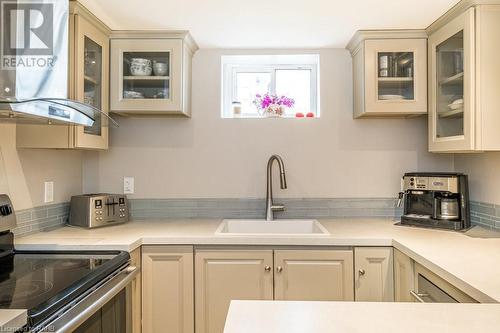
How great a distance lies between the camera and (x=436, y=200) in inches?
82.5

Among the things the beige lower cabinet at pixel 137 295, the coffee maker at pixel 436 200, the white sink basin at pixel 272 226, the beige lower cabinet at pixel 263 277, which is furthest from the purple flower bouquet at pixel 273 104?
the beige lower cabinet at pixel 137 295

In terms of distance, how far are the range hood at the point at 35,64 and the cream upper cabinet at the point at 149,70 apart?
672 millimetres

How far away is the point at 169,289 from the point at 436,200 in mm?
1647

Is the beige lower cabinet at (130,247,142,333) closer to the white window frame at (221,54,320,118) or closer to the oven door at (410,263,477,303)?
the white window frame at (221,54,320,118)

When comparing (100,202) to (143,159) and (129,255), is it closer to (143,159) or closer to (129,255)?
(143,159)

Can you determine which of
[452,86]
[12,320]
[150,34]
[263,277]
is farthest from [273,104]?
[12,320]

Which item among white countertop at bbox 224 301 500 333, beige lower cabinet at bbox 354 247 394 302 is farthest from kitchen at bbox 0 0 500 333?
white countertop at bbox 224 301 500 333

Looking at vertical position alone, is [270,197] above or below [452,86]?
below

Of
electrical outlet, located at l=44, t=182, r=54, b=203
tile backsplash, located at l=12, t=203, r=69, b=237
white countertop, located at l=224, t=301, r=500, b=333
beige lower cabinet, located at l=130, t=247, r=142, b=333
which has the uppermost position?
electrical outlet, located at l=44, t=182, r=54, b=203

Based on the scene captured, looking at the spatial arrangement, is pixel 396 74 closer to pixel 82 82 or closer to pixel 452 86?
pixel 452 86

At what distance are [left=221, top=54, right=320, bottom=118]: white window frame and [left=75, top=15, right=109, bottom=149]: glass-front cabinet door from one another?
2.68ft

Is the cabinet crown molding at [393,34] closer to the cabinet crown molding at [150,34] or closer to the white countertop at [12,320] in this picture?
the cabinet crown molding at [150,34]

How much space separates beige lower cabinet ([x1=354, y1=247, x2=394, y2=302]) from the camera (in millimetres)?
1827

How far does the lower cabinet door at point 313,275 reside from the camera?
6.06 feet
